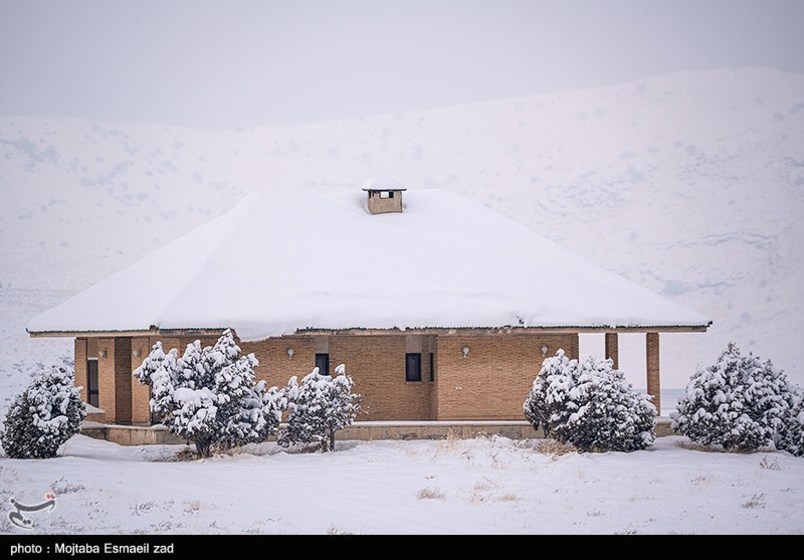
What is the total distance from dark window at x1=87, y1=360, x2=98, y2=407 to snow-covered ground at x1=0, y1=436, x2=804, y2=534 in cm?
758

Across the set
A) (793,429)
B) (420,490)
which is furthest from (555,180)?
(420,490)

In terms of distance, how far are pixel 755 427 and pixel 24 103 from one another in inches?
4550

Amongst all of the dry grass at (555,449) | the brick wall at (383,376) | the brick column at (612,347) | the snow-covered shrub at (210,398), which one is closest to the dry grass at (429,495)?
the dry grass at (555,449)

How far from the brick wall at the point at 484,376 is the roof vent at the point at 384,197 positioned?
23.2ft

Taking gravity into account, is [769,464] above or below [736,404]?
below

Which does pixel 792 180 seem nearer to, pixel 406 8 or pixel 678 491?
pixel 406 8

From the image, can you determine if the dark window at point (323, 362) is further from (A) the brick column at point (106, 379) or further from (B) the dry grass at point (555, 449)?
(B) the dry grass at point (555, 449)

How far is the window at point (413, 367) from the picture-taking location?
105ft

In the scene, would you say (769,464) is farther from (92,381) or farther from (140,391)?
→ (92,381)

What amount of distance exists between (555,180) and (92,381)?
297 feet

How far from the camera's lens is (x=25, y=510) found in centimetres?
1775

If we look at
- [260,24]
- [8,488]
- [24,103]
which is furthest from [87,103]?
[8,488]

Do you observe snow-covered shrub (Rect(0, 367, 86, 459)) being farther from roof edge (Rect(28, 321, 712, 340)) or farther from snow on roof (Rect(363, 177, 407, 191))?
snow on roof (Rect(363, 177, 407, 191))

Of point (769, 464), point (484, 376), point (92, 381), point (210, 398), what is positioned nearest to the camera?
point (769, 464)
